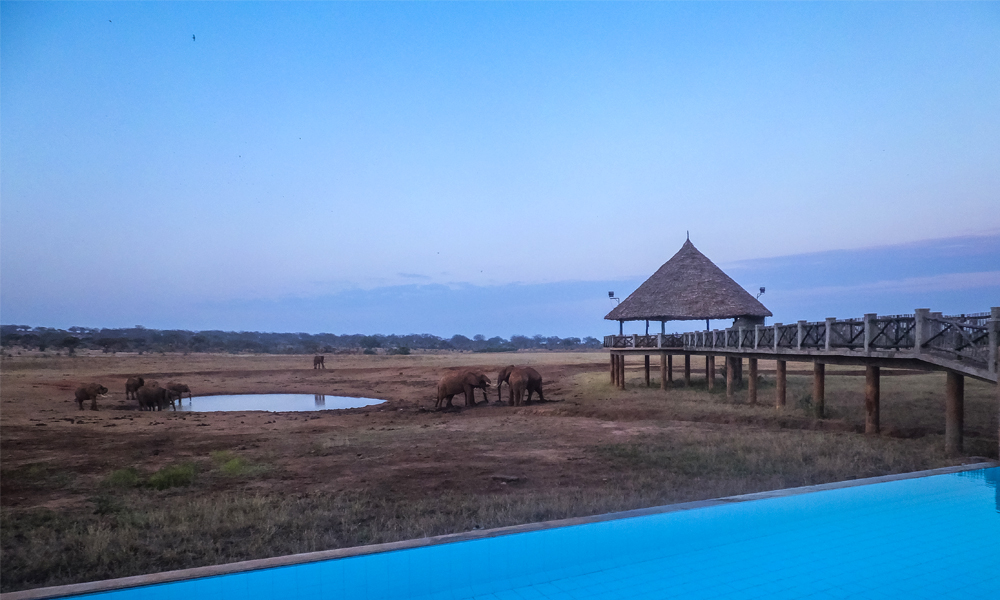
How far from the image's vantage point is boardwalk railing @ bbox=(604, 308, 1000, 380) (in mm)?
10797

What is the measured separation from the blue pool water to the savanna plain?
1118 mm

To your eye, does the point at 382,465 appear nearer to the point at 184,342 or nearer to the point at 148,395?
the point at 148,395

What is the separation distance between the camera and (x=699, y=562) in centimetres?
719

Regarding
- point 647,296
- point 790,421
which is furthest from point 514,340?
point 790,421

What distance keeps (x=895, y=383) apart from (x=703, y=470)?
20.4 metres

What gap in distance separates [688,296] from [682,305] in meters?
0.69

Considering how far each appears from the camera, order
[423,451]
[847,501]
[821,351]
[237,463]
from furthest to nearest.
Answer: [821,351]
[423,451]
[237,463]
[847,501]

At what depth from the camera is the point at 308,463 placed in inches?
517

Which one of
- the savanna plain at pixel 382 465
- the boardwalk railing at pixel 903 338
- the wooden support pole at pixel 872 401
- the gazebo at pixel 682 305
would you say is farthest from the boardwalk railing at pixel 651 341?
the wooden support pole at pixel 872 401

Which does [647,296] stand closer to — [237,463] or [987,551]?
[237,463]

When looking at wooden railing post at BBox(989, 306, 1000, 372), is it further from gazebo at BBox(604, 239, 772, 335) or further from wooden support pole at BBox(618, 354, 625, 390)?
wooden support pole at BBox(618, 354, 625, 390)

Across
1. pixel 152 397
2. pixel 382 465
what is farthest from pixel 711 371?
pixel 152 397

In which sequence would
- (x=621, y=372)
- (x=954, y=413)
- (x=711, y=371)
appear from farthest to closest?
(x=621, y=372) → (x=711, y=371) → (x=954, y=413)

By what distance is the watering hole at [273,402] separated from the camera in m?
29.0
